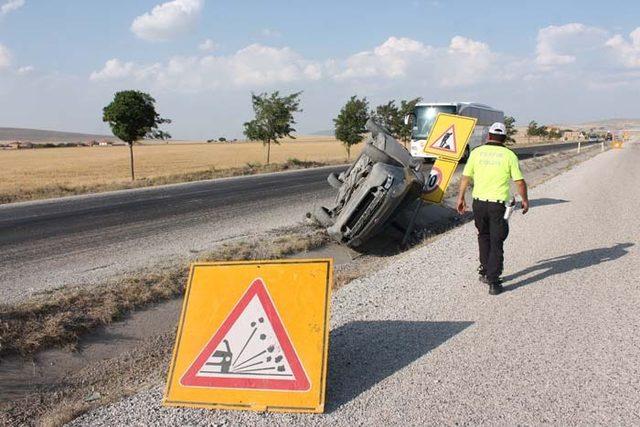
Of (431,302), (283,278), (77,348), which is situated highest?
(283,278)

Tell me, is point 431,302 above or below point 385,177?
below

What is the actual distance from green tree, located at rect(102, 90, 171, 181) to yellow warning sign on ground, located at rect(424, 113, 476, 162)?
17627mm

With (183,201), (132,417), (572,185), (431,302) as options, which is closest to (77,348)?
(132,417)

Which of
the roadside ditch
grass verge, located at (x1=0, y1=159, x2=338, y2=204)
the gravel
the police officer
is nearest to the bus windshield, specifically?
grass verge, located at (x1=0, y1=159, x2=338, y2=204)

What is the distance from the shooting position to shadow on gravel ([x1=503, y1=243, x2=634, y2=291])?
259 inches

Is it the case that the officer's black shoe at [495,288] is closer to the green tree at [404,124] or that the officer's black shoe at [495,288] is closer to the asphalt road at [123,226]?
the asphalt road at [123,226]

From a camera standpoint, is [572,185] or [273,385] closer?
[273,385]

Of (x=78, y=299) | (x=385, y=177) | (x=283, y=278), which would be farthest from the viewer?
(x=385, y=177)

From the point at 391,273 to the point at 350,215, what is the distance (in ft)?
6.50

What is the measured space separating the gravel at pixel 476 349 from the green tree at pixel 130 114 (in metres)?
20.1

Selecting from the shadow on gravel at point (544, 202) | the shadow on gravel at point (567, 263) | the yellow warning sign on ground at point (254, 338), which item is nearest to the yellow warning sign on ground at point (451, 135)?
the shadow on gravel at point (567, 263)

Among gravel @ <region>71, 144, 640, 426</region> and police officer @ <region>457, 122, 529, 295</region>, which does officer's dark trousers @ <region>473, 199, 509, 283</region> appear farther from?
gravel @ <region>71, 144, 640, 426</region>

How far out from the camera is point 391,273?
7133mm

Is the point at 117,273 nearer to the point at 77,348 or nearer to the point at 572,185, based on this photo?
the point at 77,348
